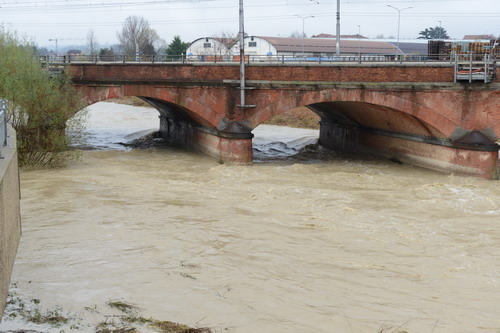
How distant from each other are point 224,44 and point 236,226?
62126 mm

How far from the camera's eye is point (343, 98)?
30.9 metres

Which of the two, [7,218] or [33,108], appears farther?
[33,108]

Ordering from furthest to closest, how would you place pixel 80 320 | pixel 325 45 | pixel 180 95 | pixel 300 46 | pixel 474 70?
pixel 325 45
pixel 300 46
pixel 180 95
pixel 474 70
pixel 80 320

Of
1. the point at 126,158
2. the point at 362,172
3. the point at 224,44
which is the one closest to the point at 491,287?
the point at 362,172

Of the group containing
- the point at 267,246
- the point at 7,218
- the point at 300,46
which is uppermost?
the point at 300,46

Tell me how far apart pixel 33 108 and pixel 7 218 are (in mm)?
16102

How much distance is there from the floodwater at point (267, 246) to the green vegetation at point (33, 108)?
1120 millimetres

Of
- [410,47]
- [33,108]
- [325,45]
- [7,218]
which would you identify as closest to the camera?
[7,218]

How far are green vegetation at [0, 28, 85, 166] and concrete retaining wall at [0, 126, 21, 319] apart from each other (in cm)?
1198

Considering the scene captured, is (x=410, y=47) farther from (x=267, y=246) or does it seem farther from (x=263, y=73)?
(x=267, y=246)

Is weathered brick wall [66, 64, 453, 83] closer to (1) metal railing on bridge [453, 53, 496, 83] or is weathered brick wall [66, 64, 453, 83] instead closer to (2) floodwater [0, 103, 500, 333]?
(1) metal railing on bridge [453, 53, 496, 83]

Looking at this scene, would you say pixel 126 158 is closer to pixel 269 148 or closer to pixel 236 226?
pixel 269 148

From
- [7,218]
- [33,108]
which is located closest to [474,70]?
[33,108]

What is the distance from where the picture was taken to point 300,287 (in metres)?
14.2
